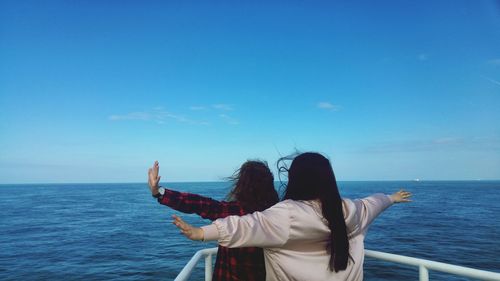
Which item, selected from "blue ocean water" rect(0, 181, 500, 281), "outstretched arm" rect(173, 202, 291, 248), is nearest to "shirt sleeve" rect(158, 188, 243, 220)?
"outstretched arm" rect(173, 202, 291, 248)

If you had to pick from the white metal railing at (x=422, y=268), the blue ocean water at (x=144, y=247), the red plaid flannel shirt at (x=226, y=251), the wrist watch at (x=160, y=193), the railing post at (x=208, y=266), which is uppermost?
the wrist watch at (x=160, y=193)

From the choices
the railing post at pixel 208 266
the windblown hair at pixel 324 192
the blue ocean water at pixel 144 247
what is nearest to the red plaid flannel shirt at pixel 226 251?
the windblown hair at pixel 324 192

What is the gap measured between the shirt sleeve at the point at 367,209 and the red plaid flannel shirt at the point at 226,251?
77 centimetres

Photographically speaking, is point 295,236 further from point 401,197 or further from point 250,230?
point 401,197

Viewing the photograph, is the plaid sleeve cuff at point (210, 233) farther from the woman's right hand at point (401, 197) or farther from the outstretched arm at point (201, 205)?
the woman's right hand at point (401, 197)

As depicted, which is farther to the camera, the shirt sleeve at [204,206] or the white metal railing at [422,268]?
the white metal railing at [422,268]

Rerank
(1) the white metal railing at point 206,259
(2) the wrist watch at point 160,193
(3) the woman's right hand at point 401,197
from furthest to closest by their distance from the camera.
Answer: (1) the white metal railing at point 206,259, (3) the woman's right hand at point 401,197, (2) the wrist watch at point 160,193

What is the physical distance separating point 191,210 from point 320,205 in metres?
1.07

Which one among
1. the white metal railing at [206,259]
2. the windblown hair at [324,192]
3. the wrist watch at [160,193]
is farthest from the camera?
the white metal railing at [206,259]

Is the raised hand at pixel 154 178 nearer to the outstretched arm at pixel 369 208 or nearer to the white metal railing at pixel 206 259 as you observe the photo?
the white metal railing at pixel 206 259

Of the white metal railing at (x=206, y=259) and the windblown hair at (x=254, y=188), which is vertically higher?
the windblown hair at (x=254, y=188)

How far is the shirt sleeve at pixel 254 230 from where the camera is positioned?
160cm

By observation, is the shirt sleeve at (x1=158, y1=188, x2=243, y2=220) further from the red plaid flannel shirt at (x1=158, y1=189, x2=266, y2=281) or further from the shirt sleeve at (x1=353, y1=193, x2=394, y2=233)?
the shirt sleeve at (x1=353, y1=193, x2=394, y2=233)

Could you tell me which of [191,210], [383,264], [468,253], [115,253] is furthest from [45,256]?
[468,253]
